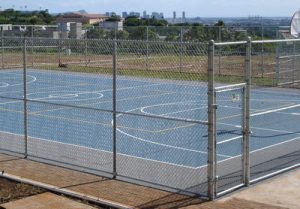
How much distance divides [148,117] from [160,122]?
7.19m

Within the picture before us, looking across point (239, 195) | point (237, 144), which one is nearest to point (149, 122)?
point (237, 144)

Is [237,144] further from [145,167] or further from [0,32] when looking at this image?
[0,32]

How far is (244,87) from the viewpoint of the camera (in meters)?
11.1

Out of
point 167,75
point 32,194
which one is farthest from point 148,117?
point 167,75

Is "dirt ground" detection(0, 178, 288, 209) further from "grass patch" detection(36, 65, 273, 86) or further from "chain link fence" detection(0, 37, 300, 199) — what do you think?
"grass patch" detection(36, 65, 273, 86)

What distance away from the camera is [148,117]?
11.7 metres

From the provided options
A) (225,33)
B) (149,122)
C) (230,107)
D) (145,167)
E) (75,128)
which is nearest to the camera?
(145,167)

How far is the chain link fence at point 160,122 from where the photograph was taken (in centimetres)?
1127

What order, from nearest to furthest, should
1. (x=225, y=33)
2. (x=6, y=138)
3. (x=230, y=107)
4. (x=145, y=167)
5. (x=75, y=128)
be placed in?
(x=145, y=167) → (x=6, y=138) → (x=75, y=128) → (x=230, y=107) → (x=225, y=33)

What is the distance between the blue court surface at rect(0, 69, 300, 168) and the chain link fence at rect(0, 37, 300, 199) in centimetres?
3

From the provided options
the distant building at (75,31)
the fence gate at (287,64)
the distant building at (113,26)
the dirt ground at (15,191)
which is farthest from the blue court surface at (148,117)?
the distant building at (75,31)

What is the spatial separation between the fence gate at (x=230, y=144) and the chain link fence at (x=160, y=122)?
21 mm

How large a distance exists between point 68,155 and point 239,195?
14.6 feet

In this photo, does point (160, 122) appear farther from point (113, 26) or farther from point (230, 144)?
point (113, 26)
